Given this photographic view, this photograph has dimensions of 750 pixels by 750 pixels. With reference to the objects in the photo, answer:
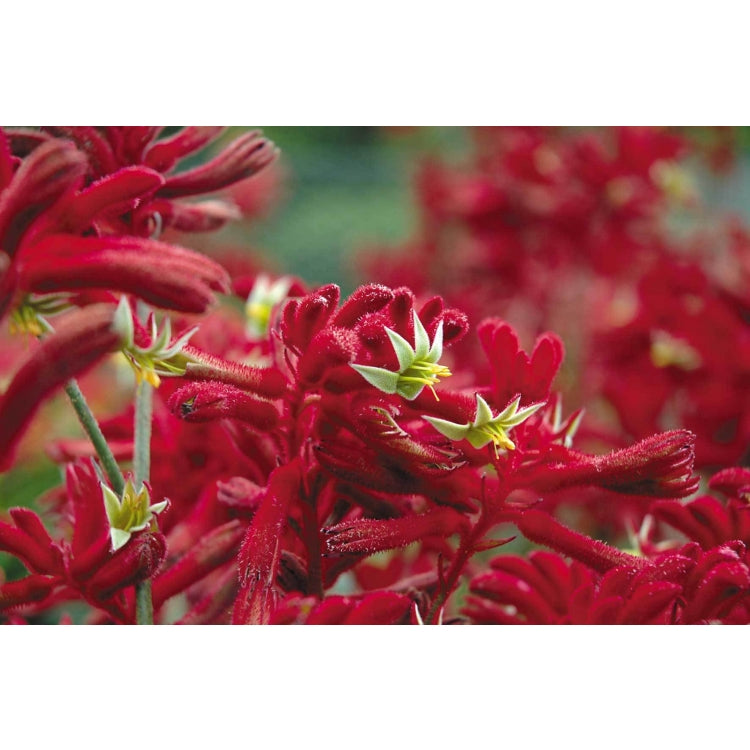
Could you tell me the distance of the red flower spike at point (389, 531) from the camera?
1.53ft

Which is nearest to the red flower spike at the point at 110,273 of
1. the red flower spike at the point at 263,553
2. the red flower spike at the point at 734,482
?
the red flower spike at the point at 263,553

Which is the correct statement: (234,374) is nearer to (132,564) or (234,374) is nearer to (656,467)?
(132,564)

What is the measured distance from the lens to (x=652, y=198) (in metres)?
1.35

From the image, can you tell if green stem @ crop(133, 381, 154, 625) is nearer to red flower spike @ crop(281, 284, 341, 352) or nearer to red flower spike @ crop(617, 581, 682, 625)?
red flower spike @ crop(281, 284, 341, 352)

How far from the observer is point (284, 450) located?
1.65ft

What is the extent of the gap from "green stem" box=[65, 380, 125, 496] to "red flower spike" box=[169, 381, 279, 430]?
4 cm

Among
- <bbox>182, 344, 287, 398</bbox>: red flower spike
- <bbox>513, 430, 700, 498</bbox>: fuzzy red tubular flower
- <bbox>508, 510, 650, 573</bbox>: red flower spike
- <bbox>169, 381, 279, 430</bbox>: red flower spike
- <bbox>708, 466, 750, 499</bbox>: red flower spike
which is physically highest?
<bbox>182, 344, 287, 398</bbox>: red flower spike

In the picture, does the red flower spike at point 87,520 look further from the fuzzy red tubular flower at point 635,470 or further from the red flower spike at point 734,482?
the red flower spike at point 734,482

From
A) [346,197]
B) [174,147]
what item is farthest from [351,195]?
[174,147]

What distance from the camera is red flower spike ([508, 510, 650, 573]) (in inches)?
20.3

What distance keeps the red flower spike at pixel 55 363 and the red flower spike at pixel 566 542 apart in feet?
0.80

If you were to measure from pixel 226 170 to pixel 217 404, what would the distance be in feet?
0.53

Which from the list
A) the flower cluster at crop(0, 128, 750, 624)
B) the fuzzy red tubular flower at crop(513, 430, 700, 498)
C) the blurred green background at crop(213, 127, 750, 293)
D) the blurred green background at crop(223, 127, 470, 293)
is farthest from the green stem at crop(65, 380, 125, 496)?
the blurred green background at crop(223, 127, 470, 293)
